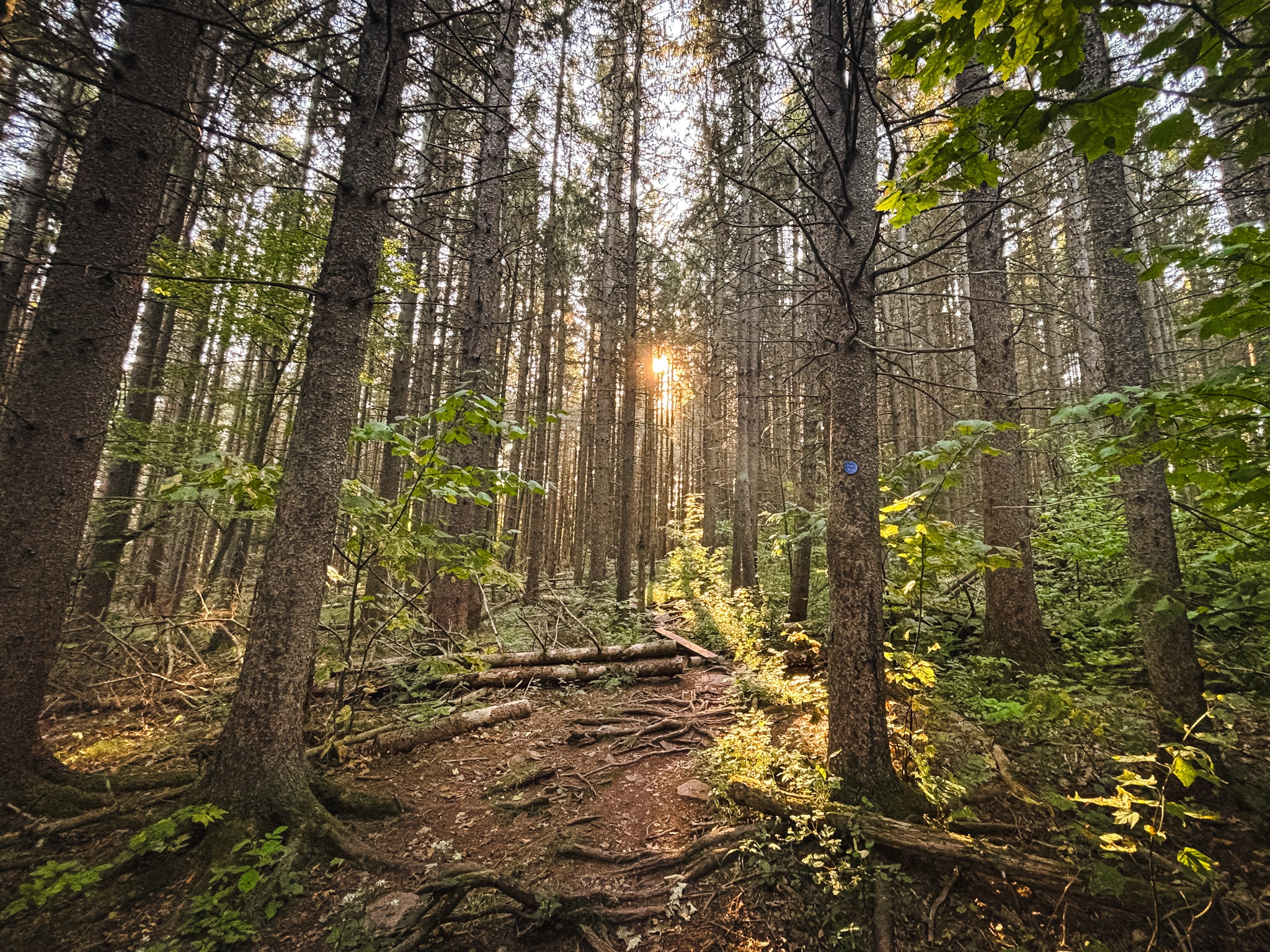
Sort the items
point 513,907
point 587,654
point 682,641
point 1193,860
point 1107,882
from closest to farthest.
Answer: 1. point 1193,860
2. point 1107,882
3. point 513,907
4. point 587,654
5. point 682,641

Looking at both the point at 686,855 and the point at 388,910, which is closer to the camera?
the point at 388,910

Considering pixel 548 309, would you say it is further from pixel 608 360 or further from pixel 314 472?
pixel 314 472

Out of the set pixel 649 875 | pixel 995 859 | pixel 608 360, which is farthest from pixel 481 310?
pixel 995 859

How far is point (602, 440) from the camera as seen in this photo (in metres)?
12.1

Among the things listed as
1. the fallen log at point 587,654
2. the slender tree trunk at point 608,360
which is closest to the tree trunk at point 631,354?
the slender tree trunk at point 608,360

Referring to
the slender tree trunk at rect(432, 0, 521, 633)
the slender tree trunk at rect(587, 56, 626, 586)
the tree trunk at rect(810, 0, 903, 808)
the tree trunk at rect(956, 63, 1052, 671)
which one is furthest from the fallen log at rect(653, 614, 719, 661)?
the tree trunk at rect(810, 0, 903, 808)

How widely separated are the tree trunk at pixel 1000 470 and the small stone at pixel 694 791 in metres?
4.20

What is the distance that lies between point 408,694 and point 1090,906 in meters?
6.62

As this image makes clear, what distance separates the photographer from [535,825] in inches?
157

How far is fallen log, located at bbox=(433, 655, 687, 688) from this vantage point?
6773mm

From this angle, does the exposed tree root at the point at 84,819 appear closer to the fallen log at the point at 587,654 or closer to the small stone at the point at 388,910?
the small stone at the point at 388,910

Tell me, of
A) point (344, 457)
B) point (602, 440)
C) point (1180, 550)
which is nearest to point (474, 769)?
point (344, 457)

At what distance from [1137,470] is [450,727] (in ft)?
25.4

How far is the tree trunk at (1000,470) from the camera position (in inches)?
230
